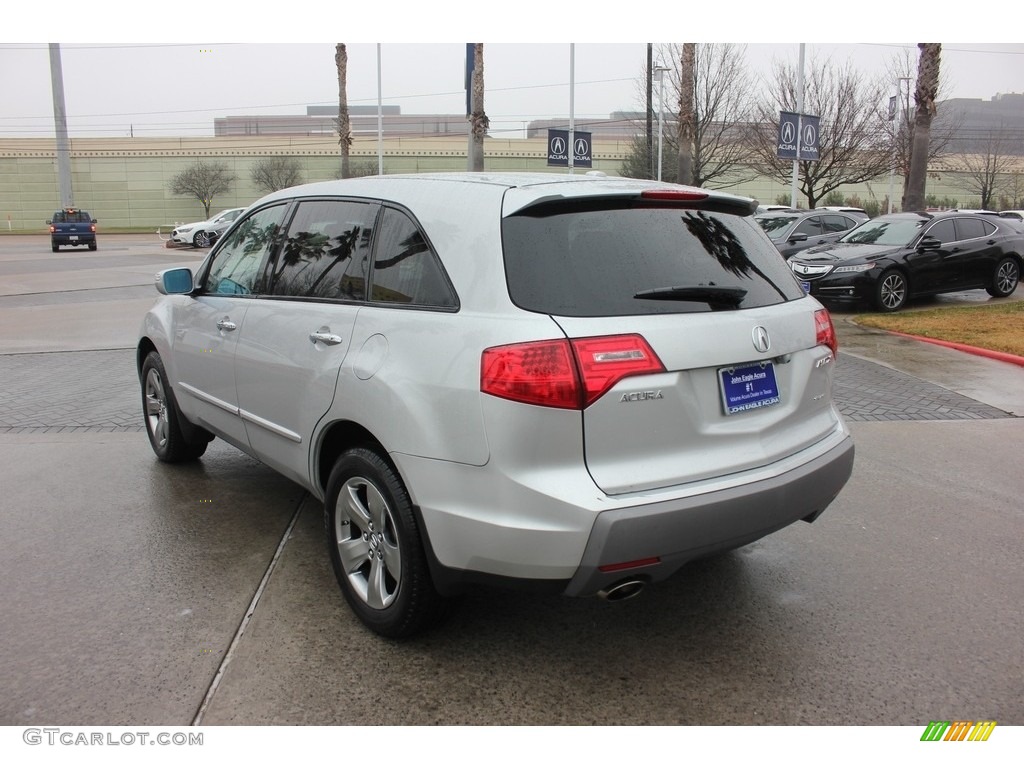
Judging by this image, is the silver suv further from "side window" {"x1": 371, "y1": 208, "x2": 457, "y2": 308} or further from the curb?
the curb

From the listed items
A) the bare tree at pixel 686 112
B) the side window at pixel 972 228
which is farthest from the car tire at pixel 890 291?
the bare tree at pixel 686 112

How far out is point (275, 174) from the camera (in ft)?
212

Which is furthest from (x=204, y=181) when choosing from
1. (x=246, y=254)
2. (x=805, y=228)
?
(x=246, y=254)

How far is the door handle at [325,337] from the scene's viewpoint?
353 cm

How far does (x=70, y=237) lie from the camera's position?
3434 centimetres

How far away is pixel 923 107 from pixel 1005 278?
5.52m

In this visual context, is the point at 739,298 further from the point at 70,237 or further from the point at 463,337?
the point at 70,237

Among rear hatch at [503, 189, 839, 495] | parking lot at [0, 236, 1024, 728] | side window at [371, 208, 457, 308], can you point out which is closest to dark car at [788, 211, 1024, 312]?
parking lot at [0, 236, 1024, 728]

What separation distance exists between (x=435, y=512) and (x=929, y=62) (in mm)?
19178

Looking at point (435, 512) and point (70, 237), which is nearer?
point (435, 512)

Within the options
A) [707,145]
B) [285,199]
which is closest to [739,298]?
[285,199]

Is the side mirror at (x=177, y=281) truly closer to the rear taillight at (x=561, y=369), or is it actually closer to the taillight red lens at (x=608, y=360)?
the rear taillight at (x=561, y=369)

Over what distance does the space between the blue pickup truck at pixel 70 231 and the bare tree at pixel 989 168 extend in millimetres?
48807
